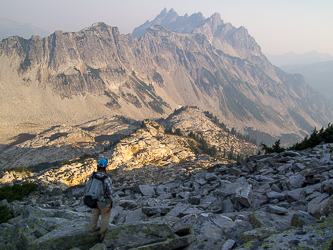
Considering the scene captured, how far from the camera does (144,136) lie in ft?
267

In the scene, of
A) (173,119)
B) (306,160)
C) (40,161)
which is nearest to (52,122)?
(40,161)

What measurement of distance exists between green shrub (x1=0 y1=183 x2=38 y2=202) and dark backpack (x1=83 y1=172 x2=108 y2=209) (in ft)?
66.9

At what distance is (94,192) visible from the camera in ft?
28.1

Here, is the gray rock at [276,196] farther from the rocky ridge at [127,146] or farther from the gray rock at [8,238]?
the rocky ridge at [127,146]

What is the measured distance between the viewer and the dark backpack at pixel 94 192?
28.1 feet

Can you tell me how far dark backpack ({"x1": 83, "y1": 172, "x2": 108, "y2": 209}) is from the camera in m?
8.56

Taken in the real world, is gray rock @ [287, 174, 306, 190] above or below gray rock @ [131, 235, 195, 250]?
below

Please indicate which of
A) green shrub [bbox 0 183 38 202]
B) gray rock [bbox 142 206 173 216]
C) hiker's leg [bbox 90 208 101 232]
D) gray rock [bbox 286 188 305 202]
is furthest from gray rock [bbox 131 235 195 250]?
green shrub [bbox 0 183 38 202]

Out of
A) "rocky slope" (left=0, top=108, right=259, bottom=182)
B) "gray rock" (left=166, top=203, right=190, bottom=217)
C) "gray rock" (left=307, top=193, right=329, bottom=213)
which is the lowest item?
"rocky slope" (left=0, top=108, right=259, bottom=182)

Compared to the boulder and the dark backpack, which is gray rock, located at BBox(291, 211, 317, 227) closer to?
the dark backpack

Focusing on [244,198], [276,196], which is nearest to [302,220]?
[244,198]

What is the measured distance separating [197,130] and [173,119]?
2836 centimetres

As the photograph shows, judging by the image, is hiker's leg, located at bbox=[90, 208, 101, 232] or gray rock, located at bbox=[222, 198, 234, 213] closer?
hiker's leg, located at bbox=[90, 208, 101, 232]

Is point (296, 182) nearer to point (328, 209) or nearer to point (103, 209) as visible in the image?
point (328, 209)
